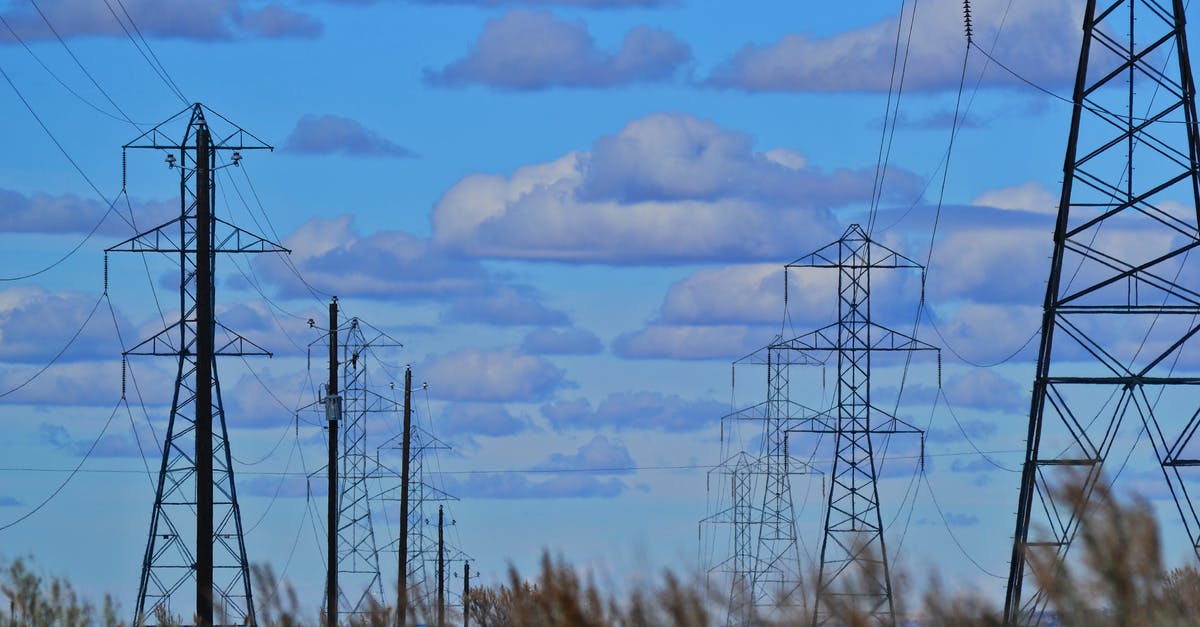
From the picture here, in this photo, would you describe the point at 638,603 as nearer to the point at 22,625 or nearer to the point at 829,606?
the point at 829,606

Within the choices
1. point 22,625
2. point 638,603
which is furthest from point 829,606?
point 22,625

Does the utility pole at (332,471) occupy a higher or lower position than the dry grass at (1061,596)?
higher

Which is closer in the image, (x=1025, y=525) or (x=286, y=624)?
→ (x=286, y=624)

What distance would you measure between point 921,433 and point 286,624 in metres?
36.0

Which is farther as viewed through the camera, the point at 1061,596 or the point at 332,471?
the point at 332,471

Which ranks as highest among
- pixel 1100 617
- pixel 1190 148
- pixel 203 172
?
pixel 203 172

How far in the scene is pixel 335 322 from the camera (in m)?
42.4

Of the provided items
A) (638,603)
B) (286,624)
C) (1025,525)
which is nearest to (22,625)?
(286,624)

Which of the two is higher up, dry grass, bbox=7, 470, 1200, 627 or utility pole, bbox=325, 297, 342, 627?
utility pole, bbox=325, 297, 342, 627

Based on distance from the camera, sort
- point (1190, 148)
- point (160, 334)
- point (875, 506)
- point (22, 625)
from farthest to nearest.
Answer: point (875, 506) → point (160, 334) → point (1190, 148) → point (22, 625)

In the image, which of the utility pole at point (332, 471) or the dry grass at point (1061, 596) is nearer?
the dry grass at point (1061, 596)

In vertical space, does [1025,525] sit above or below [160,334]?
below

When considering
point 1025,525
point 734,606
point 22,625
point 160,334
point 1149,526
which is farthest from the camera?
point 160,334

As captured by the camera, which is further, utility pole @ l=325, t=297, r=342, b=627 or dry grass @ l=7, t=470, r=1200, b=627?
utility pole @ l=325, t=297, r=342, b=627
